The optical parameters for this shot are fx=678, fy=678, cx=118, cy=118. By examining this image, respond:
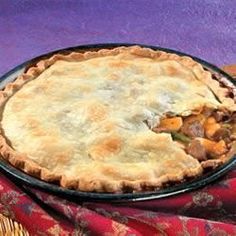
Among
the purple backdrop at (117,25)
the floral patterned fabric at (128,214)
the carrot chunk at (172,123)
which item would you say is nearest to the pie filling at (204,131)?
the carrot chunk at (172,123)

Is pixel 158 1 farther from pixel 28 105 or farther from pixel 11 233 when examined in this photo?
pixel 11 233

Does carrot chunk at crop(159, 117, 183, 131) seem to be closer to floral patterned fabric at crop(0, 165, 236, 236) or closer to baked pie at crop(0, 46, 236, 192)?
baked pie at crop(0, 46, 236, 192)

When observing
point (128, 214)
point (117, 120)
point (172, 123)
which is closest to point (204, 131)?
point (172, 123)

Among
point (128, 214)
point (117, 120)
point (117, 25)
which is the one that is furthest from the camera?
point (117, 25)

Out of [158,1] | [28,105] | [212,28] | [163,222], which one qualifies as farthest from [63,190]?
[158,1]

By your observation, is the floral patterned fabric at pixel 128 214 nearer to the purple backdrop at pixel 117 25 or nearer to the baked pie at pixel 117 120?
the baked pie at pixel 117 120

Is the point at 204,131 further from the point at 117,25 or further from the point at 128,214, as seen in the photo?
the point at 117,25
